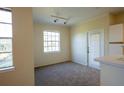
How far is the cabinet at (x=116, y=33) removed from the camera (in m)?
3.76

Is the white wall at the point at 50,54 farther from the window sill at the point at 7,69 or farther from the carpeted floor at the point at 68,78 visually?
the window sill at the point at 7,69

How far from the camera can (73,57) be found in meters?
6.72

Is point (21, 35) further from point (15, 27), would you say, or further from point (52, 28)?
point (52, 28)

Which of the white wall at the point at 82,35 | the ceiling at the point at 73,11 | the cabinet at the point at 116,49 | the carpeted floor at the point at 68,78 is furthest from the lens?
the white wall at the point at 82,35

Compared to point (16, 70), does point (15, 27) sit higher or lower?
higher

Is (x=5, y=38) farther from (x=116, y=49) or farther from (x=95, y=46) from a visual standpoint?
(x=95, y=46)

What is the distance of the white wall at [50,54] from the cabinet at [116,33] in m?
3.16

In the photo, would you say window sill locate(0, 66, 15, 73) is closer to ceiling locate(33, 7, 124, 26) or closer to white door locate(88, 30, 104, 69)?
ceiling locate(33, 7, 124, 26)

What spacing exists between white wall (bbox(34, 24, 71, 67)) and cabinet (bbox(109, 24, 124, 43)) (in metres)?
3.16

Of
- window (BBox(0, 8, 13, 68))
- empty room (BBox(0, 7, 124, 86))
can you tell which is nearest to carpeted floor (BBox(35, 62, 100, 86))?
empty room (BBox(0, 7, 124, 86))

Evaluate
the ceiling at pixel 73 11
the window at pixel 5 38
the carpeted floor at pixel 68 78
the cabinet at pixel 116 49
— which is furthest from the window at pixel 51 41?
the window at pixel 5 38

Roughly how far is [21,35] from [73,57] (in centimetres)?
484

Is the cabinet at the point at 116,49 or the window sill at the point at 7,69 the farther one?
the cabinet at the point at 116,49
